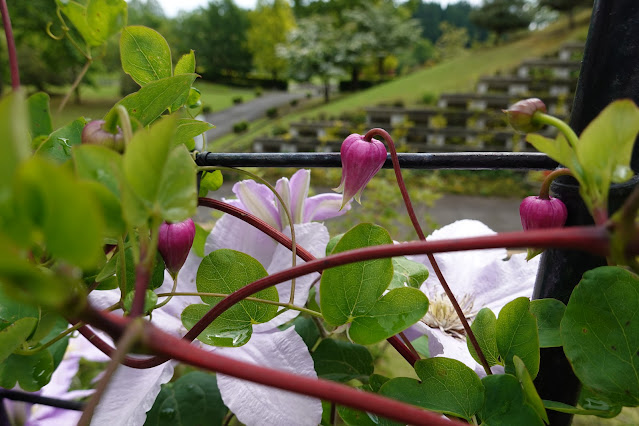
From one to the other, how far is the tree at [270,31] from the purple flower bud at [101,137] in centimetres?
1198

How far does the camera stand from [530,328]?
0.16 metres

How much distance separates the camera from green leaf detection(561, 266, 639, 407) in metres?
0.15

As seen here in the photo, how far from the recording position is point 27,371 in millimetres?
212

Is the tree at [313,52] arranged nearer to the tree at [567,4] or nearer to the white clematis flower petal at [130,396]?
the tree at [567,4]

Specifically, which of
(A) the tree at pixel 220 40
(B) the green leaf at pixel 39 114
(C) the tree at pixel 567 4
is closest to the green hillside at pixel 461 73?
(C) the tree at pixel 567 4

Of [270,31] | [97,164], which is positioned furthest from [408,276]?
[270,31]

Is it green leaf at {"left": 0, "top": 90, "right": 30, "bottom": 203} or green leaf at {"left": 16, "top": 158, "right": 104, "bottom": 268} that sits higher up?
green leaf at {"left": 0, "top": 90, "right": 30, "bottom": 203}

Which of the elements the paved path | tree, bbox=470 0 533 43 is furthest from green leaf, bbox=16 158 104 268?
tree, bbox=470 0 533 43

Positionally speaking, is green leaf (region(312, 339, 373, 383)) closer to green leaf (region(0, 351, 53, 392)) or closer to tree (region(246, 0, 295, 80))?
green leaf (region(0, 351, 53, 392))

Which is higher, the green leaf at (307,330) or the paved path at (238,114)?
the green leaf at (307,330)

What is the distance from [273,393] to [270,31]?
1253 cm

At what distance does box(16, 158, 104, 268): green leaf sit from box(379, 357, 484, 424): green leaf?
0.44ft

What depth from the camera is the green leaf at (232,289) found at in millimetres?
170

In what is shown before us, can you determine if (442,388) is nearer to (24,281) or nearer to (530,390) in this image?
(530,390)
